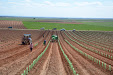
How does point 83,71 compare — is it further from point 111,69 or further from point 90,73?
point 111,69

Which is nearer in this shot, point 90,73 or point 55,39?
point 90,73

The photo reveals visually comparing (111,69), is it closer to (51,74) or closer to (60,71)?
(60,71)

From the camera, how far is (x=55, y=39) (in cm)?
4403

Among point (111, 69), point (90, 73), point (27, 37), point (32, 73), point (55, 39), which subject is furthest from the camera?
point (55, 39)

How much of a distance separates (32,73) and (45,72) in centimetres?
136

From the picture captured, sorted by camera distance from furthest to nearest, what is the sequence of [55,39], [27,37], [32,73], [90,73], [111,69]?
[55,39] → [27,37] → [111,69] → [90,73] → [32,73]

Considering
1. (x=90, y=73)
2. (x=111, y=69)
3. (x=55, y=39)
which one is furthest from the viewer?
(x=55, y=39)

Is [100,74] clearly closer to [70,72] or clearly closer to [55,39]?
[70,72]

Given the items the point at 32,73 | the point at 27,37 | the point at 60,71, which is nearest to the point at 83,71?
the point at 60,71

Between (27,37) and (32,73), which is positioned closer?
(32,73)

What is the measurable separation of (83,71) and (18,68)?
23.1 ft

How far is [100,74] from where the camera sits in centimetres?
1569

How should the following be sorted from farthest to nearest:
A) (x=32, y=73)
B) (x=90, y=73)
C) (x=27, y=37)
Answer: (x=27, y=37) → (x=90, y=73) → (x=32, y=73)

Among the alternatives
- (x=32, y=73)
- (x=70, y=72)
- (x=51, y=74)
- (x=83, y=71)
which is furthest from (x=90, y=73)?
(x=32, y=73)
